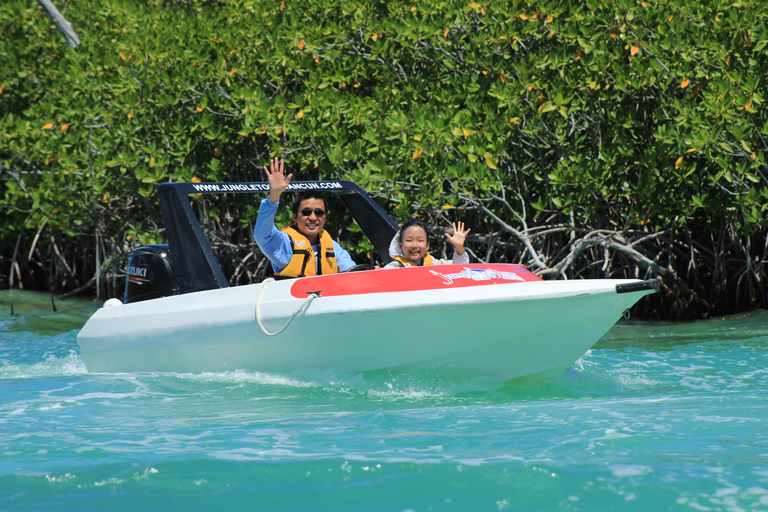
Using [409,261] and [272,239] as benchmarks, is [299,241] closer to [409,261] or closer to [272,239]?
[272,239]

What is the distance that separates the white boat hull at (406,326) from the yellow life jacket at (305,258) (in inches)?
21.2

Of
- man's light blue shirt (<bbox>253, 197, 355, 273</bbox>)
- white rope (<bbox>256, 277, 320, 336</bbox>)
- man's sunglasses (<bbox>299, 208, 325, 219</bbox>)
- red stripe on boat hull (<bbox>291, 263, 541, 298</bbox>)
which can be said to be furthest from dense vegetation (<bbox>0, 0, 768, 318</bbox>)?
white rope (<bbox>256, 277, 320, 336</bbox>)

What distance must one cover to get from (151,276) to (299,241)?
3.14ft

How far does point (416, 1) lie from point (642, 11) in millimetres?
2092

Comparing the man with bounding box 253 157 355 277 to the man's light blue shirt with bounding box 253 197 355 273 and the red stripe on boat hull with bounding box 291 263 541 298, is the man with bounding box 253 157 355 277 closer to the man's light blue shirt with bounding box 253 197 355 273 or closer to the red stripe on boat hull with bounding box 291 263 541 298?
the man's light blue shirt with bounding box 253 197 355 273

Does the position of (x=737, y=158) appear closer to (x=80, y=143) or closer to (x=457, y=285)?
(x=457, y=285)

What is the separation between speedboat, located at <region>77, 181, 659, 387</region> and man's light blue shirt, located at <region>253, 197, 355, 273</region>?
0.31 m

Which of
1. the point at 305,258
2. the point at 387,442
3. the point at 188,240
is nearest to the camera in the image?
the point at 387,442

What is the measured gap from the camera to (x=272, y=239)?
426cm

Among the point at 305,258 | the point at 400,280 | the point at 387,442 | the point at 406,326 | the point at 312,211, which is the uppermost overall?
the point at 312,211

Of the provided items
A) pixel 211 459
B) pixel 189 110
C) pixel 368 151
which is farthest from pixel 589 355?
pixel 189 110

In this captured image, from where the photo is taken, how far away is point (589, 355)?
4.87 metres

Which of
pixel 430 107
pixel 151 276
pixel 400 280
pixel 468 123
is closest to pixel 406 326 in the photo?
pixel 400 280

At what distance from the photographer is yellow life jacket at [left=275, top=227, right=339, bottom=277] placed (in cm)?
431
